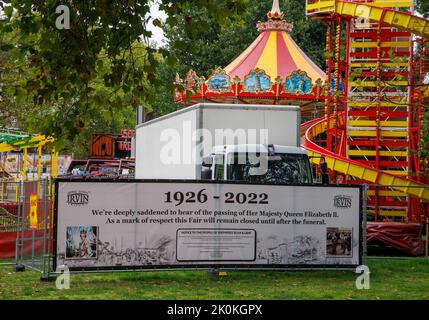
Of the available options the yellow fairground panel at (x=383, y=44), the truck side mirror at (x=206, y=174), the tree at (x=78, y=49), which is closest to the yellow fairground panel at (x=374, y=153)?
the yellow fairground panel at (x=383, y=44)

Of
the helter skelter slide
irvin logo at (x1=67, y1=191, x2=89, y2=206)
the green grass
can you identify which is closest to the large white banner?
irvin logo at (x1=67, y1=191, x2=89, y2=206)

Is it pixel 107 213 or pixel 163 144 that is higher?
pixel 163 144

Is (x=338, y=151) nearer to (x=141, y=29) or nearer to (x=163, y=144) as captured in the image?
(x=163, y=144)

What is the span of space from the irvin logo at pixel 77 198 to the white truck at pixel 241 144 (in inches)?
186

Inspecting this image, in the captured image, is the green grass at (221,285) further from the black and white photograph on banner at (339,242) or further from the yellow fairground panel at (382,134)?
the yellow fairground panel at (382,134)

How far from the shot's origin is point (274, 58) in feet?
131

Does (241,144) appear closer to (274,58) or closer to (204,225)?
(204,225)

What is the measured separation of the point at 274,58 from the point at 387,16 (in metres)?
14.7

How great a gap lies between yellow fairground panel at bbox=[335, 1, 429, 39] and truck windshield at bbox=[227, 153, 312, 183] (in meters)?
6.37

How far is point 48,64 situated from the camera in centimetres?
1081

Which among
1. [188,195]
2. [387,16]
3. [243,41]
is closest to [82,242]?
[188,195]

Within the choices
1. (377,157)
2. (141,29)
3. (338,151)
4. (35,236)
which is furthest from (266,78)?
(141,29)

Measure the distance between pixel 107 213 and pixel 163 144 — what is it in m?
8.17

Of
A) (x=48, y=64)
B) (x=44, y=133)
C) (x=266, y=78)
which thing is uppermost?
(x=266, y=78)
